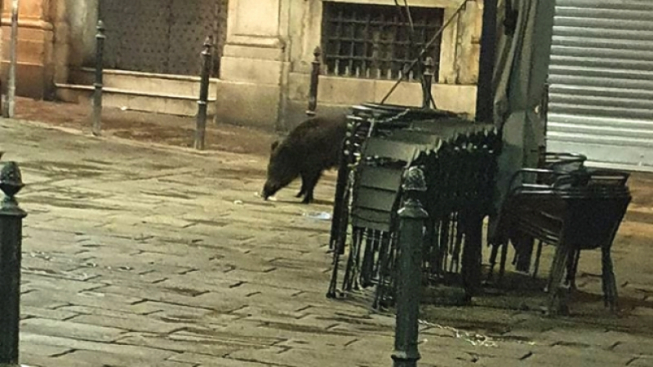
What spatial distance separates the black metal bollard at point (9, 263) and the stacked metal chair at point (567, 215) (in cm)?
367

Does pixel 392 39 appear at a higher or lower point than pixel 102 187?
higher

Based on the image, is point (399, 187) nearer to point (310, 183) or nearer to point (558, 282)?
point (558, 282)

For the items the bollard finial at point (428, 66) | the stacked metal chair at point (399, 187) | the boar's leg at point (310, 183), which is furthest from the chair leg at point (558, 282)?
the bollard finial at point (428, 66)

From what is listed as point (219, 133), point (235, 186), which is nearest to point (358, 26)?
point (219, 133)

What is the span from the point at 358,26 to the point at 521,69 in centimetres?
1079

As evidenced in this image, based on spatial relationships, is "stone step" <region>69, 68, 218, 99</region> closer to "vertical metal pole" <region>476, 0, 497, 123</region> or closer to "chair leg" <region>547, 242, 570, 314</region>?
"vertical metal pole" <region>476, 0, 497, 123</region>

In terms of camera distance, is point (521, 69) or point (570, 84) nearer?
point (521, 69)

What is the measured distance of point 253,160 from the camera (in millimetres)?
15742

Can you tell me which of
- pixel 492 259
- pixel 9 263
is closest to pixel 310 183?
pixel 492 259

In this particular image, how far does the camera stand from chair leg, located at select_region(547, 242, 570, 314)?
8062mm

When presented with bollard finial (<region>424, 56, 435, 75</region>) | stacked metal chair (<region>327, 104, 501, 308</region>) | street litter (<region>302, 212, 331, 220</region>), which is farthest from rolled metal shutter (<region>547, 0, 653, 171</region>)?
stacked metal chair (<region>327, 104, 501, 308</region>)

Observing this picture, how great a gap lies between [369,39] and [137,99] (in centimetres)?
356

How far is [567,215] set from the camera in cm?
802

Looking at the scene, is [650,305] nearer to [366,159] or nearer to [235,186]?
[366,159]
